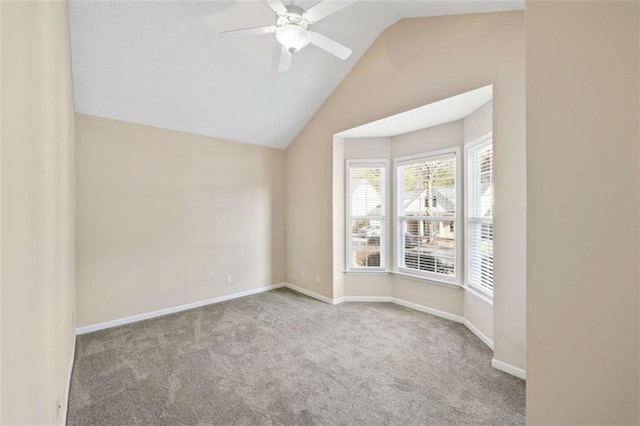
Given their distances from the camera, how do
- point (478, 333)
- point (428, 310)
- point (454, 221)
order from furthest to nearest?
point (428, 310), point (454, 221), point (478, 333)

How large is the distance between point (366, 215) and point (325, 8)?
295 centimetres

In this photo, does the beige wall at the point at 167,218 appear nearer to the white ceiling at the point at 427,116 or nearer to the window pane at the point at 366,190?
the window pane at the point at 366,190

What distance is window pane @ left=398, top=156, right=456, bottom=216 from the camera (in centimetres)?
372

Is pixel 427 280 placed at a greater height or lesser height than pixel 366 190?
lesser

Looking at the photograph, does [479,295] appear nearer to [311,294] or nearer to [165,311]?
[311,294]

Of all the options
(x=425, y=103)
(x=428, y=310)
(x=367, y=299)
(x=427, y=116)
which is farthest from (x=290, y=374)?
(x=427, y=116)

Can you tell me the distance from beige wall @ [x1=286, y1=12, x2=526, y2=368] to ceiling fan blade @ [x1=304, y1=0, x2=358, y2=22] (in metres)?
1.50

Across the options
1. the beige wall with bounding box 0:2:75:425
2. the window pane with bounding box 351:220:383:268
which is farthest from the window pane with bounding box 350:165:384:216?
the beige wall with bounding box 0:2:75:425

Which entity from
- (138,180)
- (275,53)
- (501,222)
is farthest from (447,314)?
(138,180)

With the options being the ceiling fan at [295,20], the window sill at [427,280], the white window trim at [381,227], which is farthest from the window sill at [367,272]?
the ceiling fan at [295,20]

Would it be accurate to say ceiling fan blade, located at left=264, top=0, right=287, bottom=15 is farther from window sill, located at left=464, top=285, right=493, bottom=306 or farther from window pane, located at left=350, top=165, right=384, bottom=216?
window sill, located at left=464, top=285, right=493, bottom=306

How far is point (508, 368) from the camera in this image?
2441 millimetres

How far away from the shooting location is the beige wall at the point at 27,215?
27.5 inches

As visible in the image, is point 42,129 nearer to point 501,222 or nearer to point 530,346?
point 530,346
